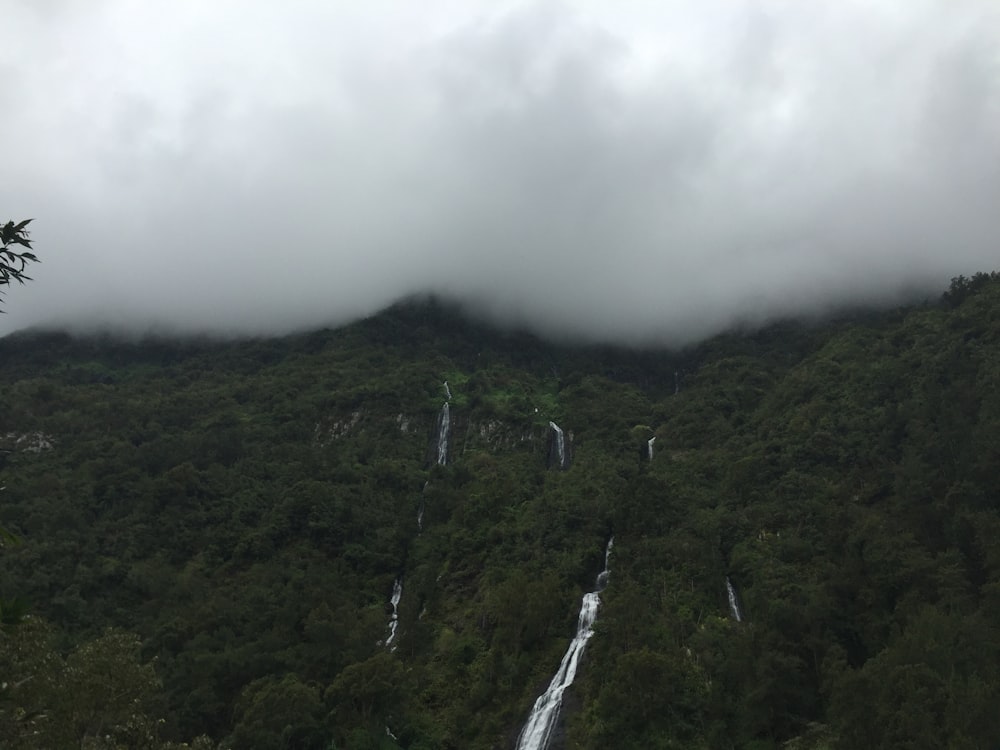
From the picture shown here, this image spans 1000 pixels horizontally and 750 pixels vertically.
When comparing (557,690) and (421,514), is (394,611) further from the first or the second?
(557,690)

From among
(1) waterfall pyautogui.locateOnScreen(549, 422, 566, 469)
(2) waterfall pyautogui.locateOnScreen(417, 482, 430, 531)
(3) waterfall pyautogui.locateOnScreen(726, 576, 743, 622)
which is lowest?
(3) waterfall pyautogui.locateOnScreen(726, 576, 743, 622)

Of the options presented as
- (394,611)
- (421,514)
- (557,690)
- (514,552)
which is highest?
(421,514)

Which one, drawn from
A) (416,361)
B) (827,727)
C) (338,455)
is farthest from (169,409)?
(827,727)

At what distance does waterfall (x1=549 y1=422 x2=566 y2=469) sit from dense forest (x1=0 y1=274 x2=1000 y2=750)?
91 centimetres

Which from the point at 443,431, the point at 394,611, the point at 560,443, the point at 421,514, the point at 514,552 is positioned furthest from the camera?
the point at 443,431

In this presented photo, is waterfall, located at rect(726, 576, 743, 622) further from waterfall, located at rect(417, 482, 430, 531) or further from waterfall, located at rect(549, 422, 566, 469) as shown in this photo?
waterfall, located at rect(549, 422, 566, 469)

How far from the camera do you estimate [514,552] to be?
260 feet

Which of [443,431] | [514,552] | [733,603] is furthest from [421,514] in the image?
[733,603]

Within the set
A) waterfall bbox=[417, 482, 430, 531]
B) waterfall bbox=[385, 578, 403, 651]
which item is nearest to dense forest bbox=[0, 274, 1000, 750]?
waterfall bbox=[417, 482, 430, 531]

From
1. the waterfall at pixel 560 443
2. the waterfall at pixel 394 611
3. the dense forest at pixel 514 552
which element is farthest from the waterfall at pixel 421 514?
the waterfall at pixel 560 443

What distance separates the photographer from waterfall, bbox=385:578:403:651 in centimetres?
7256

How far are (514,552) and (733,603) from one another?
2300 centimetres

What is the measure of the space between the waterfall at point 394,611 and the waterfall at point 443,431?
3057cm

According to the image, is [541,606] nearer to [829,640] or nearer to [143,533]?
[829,640]
